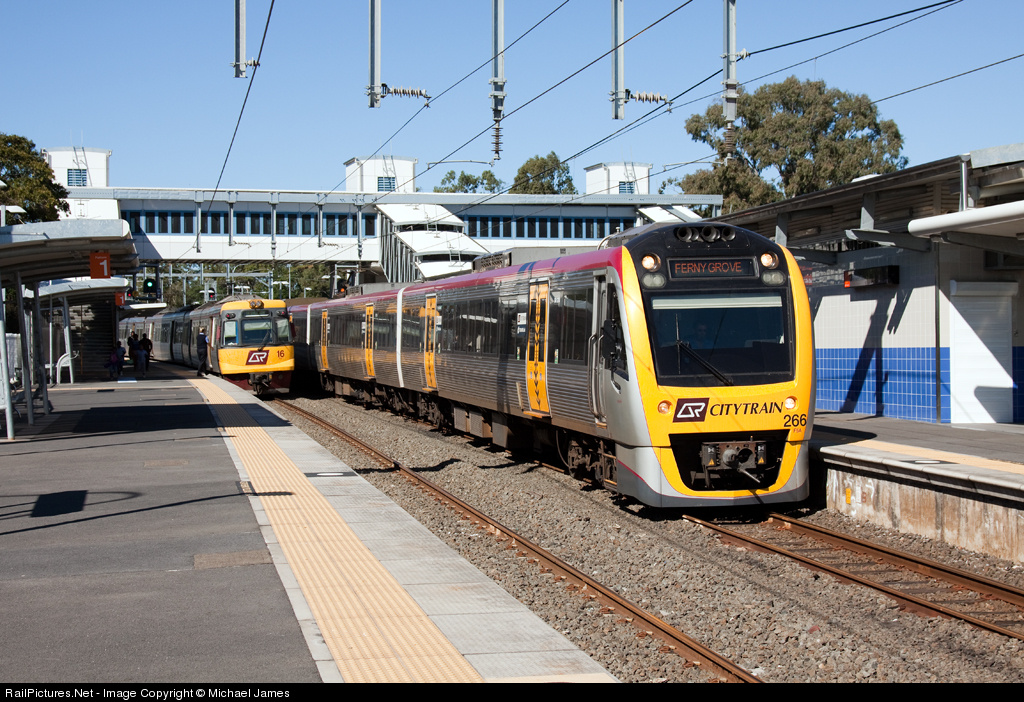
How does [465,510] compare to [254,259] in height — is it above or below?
below

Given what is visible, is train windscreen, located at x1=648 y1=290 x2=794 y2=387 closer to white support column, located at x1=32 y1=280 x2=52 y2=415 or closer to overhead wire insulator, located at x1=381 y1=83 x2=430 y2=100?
overhead wire insulator, located at x1=381 y1=83 x2=430 y2=100

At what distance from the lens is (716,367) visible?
35.0 feet

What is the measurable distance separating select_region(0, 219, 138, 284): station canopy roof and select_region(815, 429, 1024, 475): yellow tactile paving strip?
35.3ft

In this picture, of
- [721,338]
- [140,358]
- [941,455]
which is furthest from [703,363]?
[140,358]

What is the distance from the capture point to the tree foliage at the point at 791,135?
5288cm

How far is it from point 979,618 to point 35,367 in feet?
86.9

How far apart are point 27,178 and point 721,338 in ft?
113

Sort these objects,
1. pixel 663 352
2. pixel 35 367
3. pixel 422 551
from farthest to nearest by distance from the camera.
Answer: pixel 35 367 → pixel 663 352 → pixel 422 551

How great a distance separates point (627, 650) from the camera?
660cm

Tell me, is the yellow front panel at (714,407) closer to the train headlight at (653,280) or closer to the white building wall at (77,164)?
the train headlight at (653,280)

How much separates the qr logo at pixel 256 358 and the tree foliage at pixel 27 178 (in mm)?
12573

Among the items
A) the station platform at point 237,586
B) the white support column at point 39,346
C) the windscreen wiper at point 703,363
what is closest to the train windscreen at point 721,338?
the windscreen wiper at point 703,363
